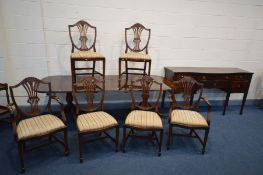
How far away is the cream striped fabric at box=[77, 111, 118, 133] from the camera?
7.57 feet

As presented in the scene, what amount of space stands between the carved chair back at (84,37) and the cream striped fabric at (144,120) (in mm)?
1259

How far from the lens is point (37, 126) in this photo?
224 cm

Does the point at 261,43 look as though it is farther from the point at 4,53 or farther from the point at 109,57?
the point at 4,53

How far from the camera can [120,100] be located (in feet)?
12.3

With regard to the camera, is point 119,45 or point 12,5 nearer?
point 12,5

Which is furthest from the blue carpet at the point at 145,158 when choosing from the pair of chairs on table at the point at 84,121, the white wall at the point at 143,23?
the white wall at the point at 143,23

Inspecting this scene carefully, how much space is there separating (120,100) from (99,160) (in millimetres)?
1496

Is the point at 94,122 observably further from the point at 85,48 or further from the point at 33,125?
the point at 85,48

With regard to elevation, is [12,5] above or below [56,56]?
above

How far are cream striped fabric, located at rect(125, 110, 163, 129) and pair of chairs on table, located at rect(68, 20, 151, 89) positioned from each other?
56 cm

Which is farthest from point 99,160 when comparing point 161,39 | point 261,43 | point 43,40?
point 261,43

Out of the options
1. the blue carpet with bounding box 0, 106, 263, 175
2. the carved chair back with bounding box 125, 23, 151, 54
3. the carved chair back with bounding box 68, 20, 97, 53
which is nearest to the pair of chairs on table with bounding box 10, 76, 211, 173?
the blue carpet with bounding box 0, 106, 263, 175

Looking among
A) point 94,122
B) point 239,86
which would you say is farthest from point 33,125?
point 239,86

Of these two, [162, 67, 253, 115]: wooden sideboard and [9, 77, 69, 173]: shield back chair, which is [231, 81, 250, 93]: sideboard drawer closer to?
[162, 67, 253, 115]: wooden sideboard
